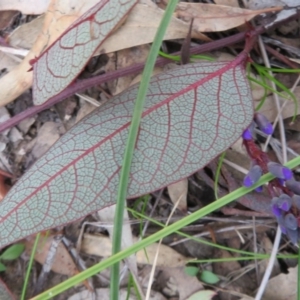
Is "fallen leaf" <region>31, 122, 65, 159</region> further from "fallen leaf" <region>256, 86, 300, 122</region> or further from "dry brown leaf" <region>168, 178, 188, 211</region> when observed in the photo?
"fallen leaf" <region>256, 86, 300, 122</region>

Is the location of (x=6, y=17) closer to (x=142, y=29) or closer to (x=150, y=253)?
(x=142, y=29)

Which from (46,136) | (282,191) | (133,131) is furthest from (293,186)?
(46,136)

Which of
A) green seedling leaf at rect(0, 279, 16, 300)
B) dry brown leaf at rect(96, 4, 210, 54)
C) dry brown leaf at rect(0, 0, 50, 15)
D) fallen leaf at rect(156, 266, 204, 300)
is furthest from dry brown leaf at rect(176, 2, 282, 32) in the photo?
green seedling leaf at rect(0, 279, 16, 300)

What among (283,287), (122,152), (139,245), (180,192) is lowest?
(283,287)

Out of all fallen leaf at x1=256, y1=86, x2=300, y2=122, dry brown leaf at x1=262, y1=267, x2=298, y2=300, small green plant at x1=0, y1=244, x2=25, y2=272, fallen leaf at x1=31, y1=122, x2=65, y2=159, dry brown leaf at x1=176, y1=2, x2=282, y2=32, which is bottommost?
dry brown leaf at x1=262, y1=267, x2=298, y2=300

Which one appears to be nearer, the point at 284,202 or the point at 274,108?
the point at 284,202

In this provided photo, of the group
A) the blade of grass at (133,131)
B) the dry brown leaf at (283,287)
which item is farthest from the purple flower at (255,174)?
the dry brown leaf at (283,287)
